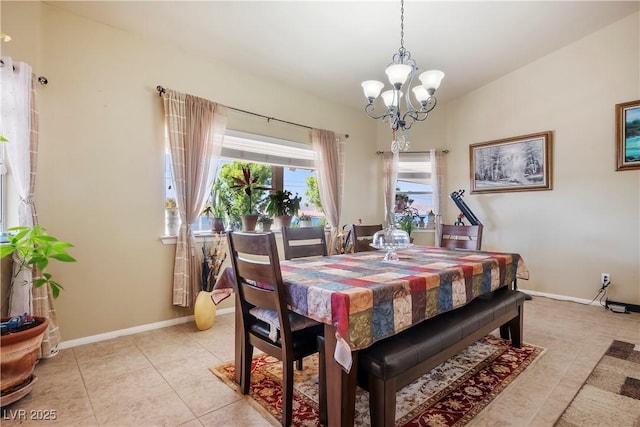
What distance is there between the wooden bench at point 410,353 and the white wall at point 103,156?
2057 mm

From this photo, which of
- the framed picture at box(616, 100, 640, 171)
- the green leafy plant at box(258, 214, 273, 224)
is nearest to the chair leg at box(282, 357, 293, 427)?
the green leafy plant at box(258, 214, 273, 224)

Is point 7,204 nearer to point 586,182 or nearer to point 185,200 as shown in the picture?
point 185,200

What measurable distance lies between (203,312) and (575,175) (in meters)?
4.37

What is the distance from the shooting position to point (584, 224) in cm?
354

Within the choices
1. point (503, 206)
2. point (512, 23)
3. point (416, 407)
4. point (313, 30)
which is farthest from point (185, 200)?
point (503, 206)

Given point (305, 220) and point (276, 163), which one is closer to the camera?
point (276, 163)

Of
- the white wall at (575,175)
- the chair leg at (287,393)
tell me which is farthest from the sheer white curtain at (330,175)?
the chair leg at (287,393)

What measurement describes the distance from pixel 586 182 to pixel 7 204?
217 inches

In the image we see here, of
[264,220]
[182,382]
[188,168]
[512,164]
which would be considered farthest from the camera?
[512,164]

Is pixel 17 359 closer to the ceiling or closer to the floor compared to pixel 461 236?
closer to the floor

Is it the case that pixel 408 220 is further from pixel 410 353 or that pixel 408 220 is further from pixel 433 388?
pixel 410 353

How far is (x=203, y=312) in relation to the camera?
2.72 meters

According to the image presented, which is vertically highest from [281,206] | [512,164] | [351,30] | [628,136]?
[351,30]

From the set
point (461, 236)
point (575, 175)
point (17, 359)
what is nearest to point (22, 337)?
point (17, 359)
